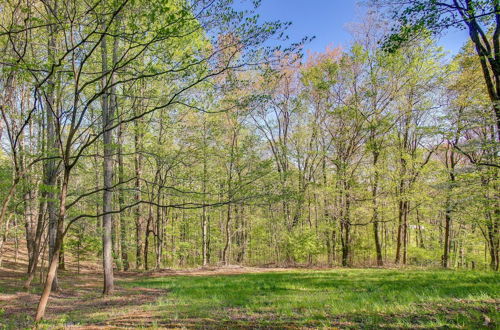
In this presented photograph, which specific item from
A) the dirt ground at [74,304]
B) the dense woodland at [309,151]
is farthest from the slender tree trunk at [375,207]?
the dirt ground at [74,304]

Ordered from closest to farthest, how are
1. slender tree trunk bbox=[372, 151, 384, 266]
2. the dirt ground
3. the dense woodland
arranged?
the dirt ground < the dense woodland < slender tree trunk bbox=[372, 151, 384, 266]

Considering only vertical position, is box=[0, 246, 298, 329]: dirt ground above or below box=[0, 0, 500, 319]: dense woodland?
below

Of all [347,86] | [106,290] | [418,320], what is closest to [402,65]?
[347,86]

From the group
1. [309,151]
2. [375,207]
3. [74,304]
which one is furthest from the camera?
[309,151]

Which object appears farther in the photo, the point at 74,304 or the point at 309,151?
the point at 309,151

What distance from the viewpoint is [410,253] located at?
24.6 m

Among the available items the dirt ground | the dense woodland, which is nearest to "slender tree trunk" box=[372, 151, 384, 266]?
the dense woodland

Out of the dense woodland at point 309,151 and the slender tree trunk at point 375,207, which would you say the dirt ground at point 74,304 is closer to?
the dense woodland at point 309,151

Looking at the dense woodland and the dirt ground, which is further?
the dense woodland

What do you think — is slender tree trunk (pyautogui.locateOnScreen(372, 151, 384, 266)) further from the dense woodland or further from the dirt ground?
the dirt ground

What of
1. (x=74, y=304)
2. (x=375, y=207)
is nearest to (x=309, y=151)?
(x=375, y=207)

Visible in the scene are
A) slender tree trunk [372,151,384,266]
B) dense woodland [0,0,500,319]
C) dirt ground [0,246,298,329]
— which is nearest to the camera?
dirt ground [0,246,298,329]

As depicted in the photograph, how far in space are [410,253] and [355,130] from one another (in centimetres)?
1287

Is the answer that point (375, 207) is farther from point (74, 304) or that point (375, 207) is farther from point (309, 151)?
point (74, 304)
